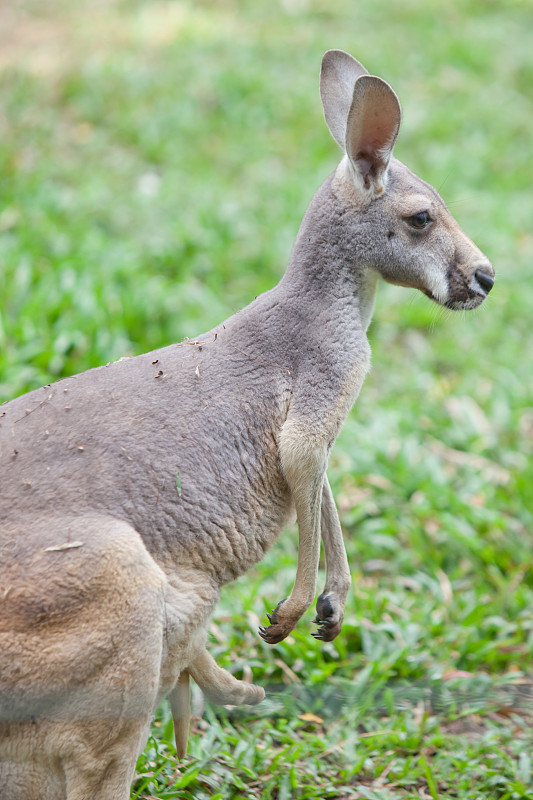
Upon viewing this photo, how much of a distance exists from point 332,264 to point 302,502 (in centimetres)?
82

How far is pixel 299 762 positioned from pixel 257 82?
26.5 ft

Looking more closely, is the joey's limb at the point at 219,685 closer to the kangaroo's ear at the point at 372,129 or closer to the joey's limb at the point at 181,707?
the joey's limb at the point at 181,707

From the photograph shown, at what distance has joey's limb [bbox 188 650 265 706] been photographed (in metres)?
3.26

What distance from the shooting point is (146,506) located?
2.66 m

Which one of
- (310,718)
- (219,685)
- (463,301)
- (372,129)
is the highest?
(372,129)

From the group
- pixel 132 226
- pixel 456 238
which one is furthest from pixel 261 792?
pixel 132 226

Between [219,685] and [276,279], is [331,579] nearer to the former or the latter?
[219,685]

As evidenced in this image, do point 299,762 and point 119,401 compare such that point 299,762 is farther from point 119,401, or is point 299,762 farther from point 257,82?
point 257,82

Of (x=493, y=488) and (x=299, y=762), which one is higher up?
(x=493, y=488)

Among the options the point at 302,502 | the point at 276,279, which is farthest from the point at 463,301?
the point at 276,279

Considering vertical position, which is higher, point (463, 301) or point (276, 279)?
point (463, 301)

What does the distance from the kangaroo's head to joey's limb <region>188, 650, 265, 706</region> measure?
4.98 ft

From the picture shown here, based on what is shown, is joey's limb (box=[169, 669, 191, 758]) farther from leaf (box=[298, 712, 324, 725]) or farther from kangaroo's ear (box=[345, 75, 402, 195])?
kangaroo's ear (box=[345, 75, 402, 195])

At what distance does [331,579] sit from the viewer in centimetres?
323
